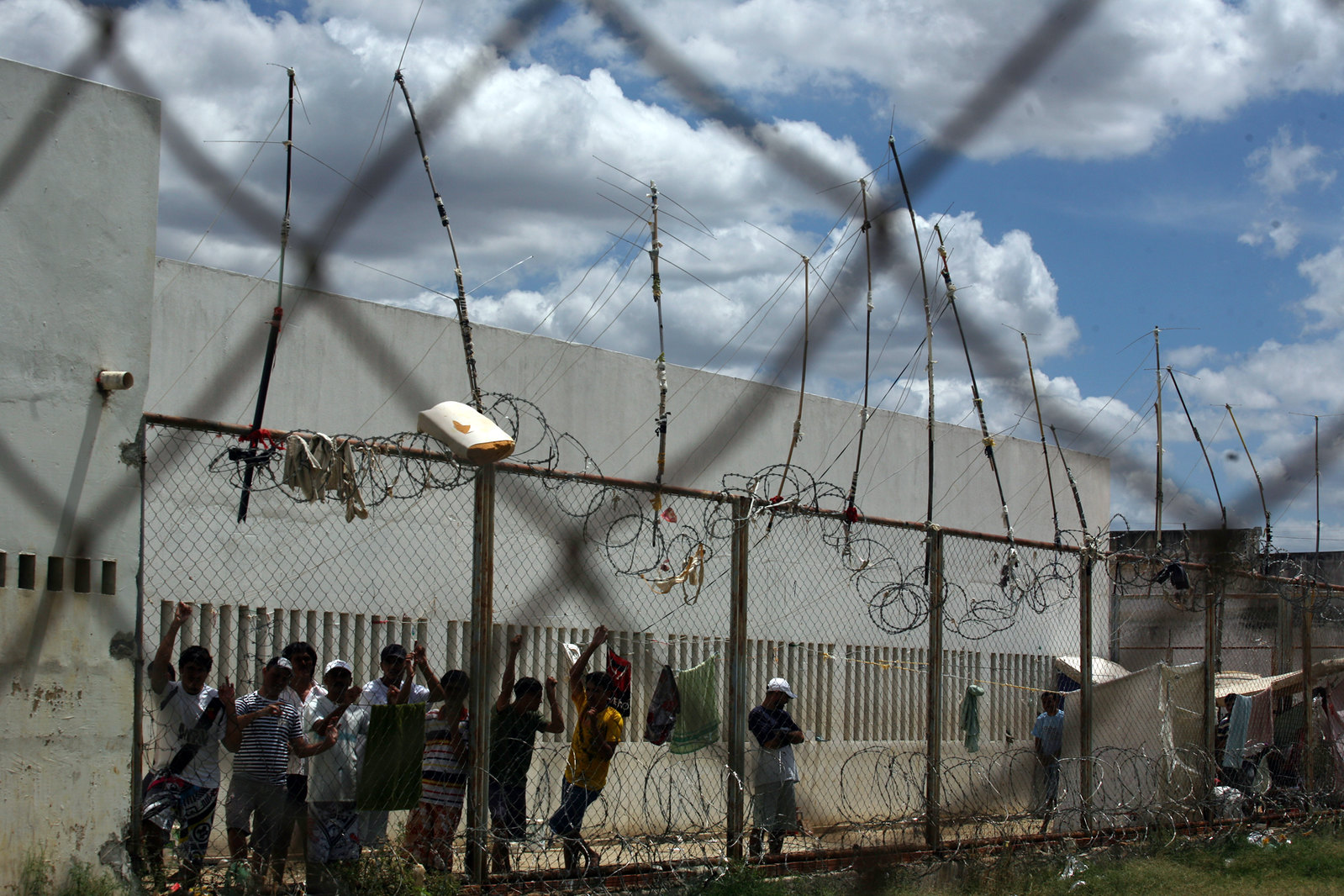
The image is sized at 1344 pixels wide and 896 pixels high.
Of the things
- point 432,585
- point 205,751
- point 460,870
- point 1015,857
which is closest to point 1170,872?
point 1015,857

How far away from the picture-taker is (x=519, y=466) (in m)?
5.41

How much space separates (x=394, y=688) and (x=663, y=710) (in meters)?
1.43

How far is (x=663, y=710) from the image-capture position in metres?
6.29

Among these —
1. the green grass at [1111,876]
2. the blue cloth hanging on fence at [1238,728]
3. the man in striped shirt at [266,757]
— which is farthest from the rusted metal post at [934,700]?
the blue cloth hanging on fence at [1238,728]

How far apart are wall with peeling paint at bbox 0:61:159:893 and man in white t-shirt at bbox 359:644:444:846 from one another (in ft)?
4.75

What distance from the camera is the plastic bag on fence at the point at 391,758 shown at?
5168 mm

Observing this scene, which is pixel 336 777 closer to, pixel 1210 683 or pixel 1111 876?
pixel 1111 876

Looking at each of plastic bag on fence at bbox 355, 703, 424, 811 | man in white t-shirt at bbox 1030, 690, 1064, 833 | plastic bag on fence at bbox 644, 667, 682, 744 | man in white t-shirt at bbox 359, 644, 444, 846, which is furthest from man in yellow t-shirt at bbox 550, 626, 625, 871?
man in white t-shirt at bbox 1030, 690, 1064, 833

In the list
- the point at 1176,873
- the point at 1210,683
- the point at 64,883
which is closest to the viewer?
the point at 64,883

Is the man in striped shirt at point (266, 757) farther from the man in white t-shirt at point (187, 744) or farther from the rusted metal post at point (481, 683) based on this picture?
the rusted metal post at point (481, 683)

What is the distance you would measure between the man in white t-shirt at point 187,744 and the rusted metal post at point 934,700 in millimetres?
3716

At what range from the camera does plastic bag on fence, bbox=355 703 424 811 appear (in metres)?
5.17

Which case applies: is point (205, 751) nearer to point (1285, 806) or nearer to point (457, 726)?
point (457, 726)

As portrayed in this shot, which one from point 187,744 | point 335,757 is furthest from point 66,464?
point 335,757
